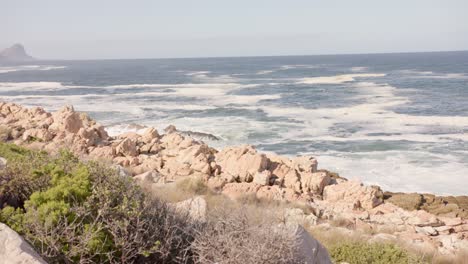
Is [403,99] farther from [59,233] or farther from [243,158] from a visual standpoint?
[59,233]

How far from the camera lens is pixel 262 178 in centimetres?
1323

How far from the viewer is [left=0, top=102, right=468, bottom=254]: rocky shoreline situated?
10953 mm

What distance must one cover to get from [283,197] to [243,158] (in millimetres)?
2485

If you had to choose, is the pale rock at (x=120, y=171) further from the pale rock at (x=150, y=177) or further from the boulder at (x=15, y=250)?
the boulder at (x=15, y=250)

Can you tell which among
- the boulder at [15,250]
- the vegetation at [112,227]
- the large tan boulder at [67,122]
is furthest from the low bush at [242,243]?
the large tan boulder at [67,122]

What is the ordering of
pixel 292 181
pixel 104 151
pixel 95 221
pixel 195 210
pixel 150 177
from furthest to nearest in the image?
pixel 104 151
pixel 292 181
pixel 150 177
pixel 195 210
pixel 95 221

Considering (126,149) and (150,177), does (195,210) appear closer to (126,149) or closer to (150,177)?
(150,177)

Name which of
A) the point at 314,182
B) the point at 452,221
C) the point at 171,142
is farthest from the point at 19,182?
the point at 171,142

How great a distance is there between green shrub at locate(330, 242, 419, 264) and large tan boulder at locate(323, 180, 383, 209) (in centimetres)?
535

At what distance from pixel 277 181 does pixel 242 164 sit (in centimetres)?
121

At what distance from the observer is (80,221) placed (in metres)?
4.69

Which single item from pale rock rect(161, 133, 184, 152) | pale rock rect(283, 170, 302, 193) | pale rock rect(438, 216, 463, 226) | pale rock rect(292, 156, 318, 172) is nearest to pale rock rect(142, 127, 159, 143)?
pale rock rect(161, 133, 184, 152)

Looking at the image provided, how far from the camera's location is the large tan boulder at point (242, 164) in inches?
539

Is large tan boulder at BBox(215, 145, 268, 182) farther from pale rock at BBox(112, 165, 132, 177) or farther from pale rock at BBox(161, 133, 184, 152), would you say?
pale rock at BBox(112, 165, 132, 177)
